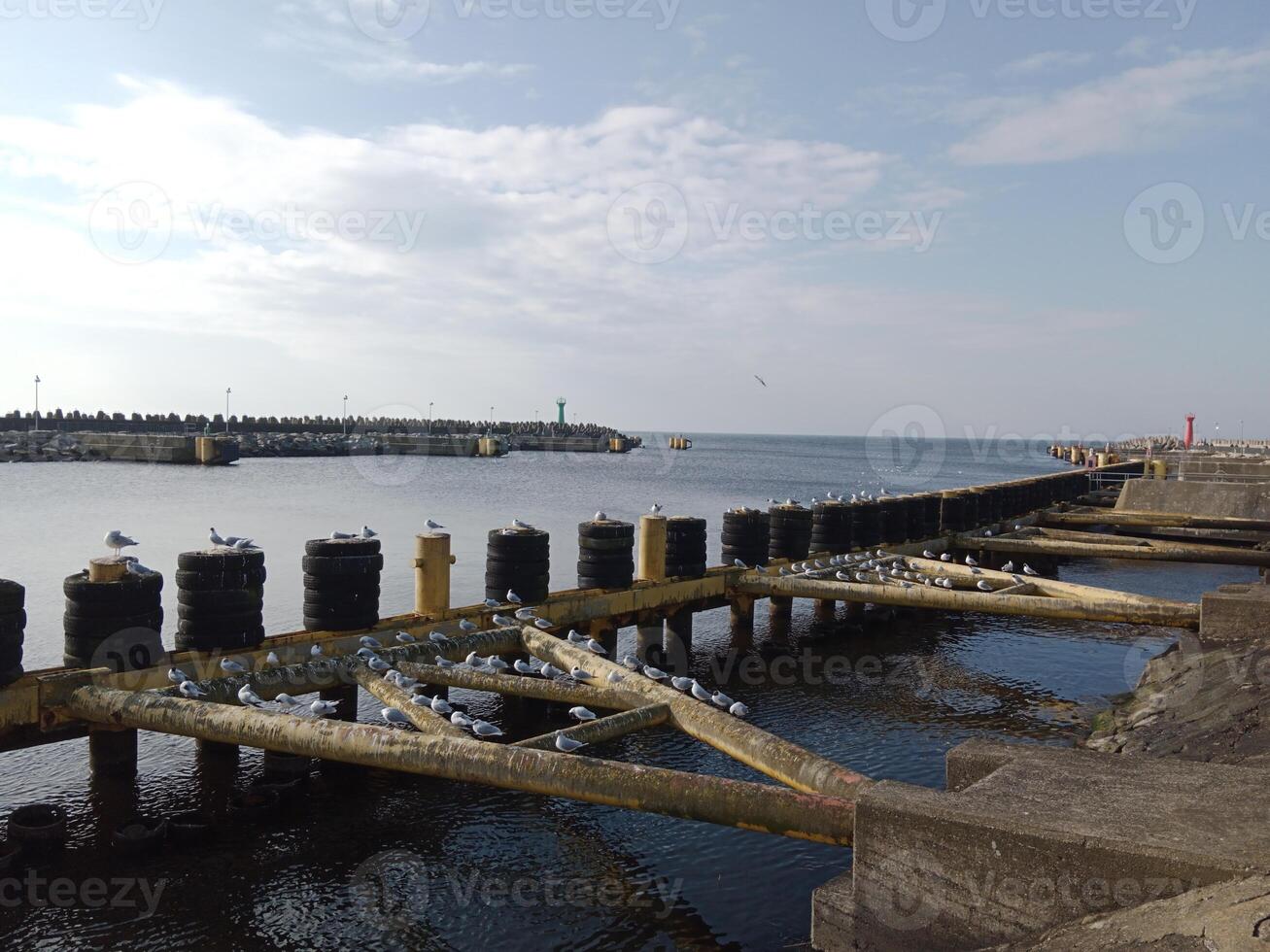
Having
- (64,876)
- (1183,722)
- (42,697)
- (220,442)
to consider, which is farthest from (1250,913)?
(220,442)

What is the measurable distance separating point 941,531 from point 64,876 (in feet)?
70.1

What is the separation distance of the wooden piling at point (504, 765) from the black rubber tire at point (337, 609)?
270cm

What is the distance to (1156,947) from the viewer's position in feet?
12.5

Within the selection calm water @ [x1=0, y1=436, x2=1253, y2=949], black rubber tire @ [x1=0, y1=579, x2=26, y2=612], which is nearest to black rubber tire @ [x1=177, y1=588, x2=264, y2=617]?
black rubber tire @ [x1=0, y1=579, x2=26, y2=612]

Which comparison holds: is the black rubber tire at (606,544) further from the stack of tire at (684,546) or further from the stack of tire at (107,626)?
the stack of tire at (107,626)

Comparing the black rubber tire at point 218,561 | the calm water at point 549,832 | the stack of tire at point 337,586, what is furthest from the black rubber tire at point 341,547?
the calm water at point 549,832

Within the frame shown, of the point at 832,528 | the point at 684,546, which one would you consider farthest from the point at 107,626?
the point at 832,528

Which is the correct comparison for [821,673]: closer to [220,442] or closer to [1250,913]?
[1250,913]

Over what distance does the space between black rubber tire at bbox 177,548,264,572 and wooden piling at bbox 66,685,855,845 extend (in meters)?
1.79

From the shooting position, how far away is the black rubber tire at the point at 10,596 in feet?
28.2

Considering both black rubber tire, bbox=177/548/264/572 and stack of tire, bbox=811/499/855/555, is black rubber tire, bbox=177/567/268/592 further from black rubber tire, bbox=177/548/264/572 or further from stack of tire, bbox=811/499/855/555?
stack of tire, bbox=811/499/855/555

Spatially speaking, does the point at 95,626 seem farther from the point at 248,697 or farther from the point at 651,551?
the point at 651,551

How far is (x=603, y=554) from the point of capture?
47.6ft

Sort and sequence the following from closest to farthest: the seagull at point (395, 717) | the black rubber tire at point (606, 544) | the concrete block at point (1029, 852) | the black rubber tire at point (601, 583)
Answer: the concrete block at point (1029, 852), the seagull at point (395, 717), the black rubber tire at point (606, 544), the black rubber tire at point (601, 583)
